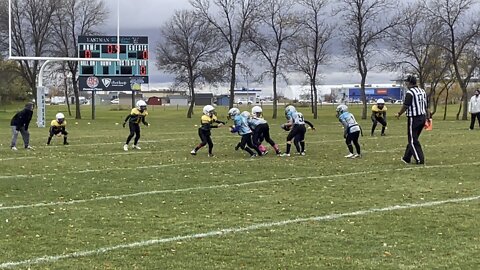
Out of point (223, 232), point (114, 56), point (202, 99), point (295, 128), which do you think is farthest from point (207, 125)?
point (202, 99)

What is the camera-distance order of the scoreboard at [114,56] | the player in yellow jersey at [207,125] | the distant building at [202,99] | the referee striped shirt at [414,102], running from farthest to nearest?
the distant building at [202,99] < the scoreboard at [114,56] < the player in yellow jersey at [207,125] < the referee striped shirt at [414,102]

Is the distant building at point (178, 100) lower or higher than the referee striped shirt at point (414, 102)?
lower

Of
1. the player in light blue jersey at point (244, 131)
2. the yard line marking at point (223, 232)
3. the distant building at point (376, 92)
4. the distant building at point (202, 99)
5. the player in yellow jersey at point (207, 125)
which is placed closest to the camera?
the yard line marking at point (223, 232)

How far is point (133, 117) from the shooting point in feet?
66.9

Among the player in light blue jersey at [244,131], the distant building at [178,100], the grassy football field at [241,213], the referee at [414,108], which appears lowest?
the distant building at [178,100]

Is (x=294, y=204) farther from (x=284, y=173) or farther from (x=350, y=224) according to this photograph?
(x=284, y=173)

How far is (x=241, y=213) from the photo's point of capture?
9.12 meters

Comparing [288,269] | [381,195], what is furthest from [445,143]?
[288,269]

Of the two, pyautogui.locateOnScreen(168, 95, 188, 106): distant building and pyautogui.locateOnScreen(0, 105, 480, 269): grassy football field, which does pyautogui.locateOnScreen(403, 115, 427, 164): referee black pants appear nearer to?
pyautogui.locateOnScreen(0, 105, 480, 269): grassy football field

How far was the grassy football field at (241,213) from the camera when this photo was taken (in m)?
6.55

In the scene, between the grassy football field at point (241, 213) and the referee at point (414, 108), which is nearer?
the grassy football field at point (241, 213)

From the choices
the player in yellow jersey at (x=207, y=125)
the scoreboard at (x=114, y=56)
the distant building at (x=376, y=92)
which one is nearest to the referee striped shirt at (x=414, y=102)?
the player in yellow jersey at (x=207, y=125)

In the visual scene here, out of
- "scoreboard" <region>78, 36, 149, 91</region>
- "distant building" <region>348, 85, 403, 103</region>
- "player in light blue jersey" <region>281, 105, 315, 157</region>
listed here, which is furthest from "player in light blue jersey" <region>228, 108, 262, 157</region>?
"distant building" <region>348, 85, 403, 103</region>

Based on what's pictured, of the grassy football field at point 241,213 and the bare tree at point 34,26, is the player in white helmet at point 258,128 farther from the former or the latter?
the bare tree at point 34,26
